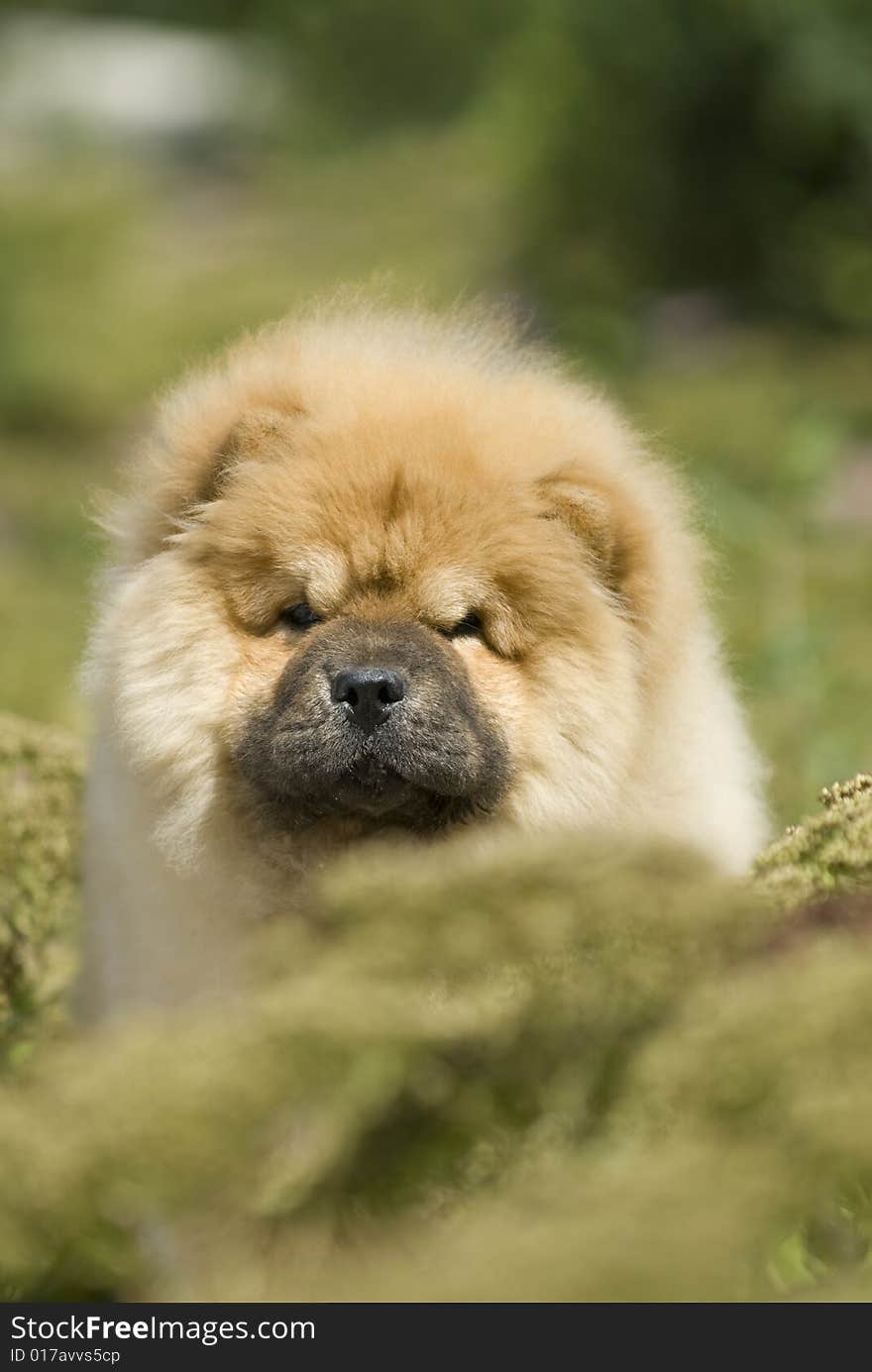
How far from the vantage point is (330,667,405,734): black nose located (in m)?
2.99

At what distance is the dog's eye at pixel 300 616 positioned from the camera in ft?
10.7

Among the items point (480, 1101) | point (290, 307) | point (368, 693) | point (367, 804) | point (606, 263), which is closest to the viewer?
point (480, 1101)

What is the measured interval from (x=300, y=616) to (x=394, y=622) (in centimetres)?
21

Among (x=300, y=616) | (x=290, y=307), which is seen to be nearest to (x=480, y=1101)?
(x=300, y=616)

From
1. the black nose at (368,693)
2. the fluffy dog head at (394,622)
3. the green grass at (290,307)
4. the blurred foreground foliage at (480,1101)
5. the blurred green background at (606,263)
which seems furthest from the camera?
the blurred green background at (606,263)

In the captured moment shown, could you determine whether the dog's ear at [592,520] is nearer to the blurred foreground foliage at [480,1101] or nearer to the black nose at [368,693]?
the black nose at [368,693]

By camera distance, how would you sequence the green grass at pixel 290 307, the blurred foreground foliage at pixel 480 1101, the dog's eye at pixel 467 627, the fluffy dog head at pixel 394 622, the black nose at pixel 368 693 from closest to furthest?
the blurred foreground foliage at pixel 480 1101, the black nose at pixel 368 693, the fluffy dog head at pixel 394 622, the dog's eye at pixel 467 627, the green grass at pixel 290 307

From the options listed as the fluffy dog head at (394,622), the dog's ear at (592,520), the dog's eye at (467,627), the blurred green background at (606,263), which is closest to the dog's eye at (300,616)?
the fluffy dog head at (394,622)

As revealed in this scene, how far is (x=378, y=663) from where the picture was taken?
3041 millimetres

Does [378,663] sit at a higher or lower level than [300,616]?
lower

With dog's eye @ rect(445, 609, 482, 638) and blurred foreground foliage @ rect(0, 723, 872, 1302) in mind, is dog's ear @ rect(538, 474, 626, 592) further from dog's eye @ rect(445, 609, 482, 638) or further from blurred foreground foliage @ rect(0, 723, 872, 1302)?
blurred foreground foliage @ rect(0, 723, 872, 1302)

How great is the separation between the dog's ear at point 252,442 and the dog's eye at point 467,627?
0.49 m

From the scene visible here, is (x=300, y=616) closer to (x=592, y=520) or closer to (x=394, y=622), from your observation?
(x=394, y=622)
